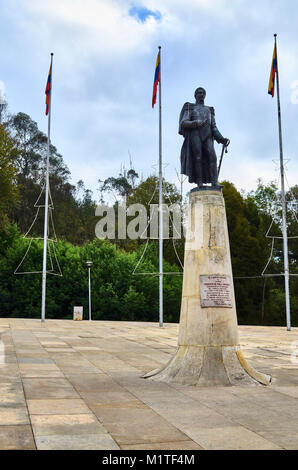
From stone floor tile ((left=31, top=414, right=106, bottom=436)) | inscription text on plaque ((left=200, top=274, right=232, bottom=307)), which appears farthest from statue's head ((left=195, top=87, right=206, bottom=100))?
stone floor tile ((left=31, top=414, right=106, bottom=436))

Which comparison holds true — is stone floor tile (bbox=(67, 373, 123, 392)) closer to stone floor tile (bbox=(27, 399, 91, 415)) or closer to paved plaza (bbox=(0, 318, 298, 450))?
paved plaza (bbox=(0, 318, 298, 450))

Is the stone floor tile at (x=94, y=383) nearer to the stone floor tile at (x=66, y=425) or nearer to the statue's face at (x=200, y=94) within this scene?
the stone floor tile at (x=66, y=425)

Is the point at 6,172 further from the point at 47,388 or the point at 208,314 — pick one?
the point at 47,388

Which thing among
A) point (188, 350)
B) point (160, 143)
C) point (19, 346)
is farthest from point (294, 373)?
point (160, 143)

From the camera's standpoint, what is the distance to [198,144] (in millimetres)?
9500

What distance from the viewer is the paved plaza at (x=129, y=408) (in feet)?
15.6

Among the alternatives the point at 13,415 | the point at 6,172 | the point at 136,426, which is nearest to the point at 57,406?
the point at 13,415

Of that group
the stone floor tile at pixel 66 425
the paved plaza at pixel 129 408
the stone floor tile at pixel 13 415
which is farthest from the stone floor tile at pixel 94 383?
the stone floor tile at pixel 66 425

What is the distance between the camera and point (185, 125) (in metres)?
9.53

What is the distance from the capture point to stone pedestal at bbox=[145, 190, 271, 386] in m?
8.21

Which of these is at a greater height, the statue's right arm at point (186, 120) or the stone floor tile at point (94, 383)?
the statue's right arm at point (186, 120)

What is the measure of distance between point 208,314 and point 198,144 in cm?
338

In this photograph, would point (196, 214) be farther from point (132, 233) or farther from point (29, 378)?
point (132, 233)
